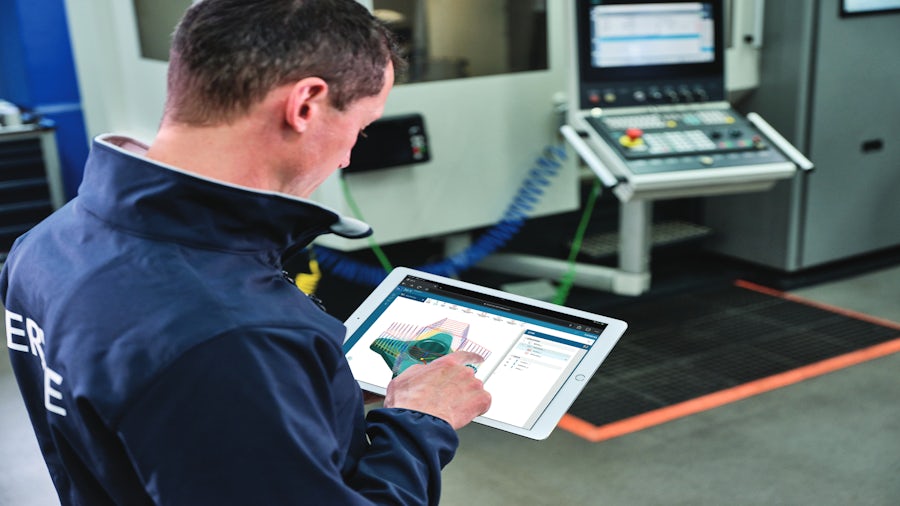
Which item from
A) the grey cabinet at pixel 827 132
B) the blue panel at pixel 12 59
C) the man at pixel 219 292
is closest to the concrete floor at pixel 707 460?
the grey cabinet at pixel 827 132

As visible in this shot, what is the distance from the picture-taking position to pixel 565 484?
245 cm

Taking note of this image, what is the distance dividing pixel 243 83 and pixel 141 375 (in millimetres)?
281

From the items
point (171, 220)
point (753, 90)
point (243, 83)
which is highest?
point (243, 83)

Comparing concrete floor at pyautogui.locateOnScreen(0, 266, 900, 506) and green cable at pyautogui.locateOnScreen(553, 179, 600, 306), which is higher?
green cable at pyautogui.locateOnScreen(553, 179, 600, 306)

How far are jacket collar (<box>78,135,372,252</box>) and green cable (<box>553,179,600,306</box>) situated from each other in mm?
2878

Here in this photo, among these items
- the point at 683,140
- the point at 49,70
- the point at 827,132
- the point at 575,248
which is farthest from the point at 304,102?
the point at 49,70

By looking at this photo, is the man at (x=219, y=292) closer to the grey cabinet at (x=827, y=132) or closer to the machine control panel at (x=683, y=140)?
the machine control panel at (x=683, y=140)

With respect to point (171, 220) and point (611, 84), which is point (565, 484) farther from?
point (171, 220)

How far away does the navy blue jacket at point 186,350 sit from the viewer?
774 millimetres

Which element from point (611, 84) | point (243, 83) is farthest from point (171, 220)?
point (611, 84)

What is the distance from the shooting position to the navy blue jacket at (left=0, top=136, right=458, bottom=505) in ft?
2.54

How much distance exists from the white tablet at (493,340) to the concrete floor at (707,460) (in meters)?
1.19

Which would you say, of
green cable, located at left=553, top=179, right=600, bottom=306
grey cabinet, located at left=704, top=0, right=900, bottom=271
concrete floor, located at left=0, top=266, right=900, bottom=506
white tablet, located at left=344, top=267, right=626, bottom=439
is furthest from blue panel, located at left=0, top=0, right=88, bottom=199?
white tablet, located at left=344, top=267, right=626, bottom=439

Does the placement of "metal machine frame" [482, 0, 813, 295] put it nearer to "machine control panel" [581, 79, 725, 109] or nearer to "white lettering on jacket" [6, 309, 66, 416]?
"machine control panel" [581, 79, 725, 109]
